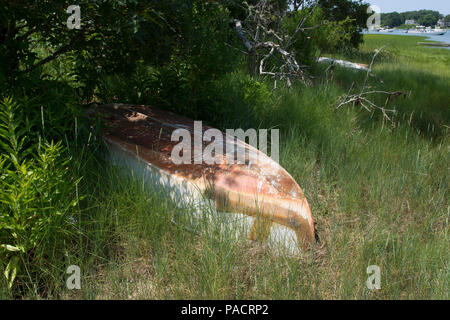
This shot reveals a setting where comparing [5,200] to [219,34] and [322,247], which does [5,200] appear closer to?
[322,247]

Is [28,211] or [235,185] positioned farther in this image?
[235,185]

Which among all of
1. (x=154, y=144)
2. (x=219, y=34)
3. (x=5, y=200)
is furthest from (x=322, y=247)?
(x=219, y=34)

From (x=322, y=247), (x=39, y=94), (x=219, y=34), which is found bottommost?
(x=322, y=247)

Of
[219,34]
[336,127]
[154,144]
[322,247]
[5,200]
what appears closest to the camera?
[5,200]

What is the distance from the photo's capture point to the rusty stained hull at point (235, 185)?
256 centimetres

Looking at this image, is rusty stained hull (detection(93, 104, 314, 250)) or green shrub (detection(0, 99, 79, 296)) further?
rusty stained hull (detection(93, 104, 314, 250))

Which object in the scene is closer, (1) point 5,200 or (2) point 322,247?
(1) point 5,200

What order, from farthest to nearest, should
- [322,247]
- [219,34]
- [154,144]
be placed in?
1. [219,34]
2. [154,144]
3. [322,247]

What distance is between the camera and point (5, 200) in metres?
2.04

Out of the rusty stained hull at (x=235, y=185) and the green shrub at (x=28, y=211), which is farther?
the rusty stained hull at (x=235, y=185)

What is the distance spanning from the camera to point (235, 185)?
107 inches

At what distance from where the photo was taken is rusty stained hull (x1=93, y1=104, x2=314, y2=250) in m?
2.56

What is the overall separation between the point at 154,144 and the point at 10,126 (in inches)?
49.2

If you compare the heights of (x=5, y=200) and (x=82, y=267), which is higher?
(x=5, y=200)
